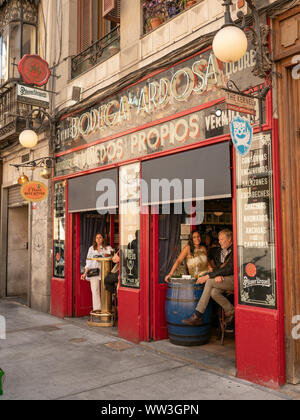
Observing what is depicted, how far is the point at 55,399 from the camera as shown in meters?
4.45

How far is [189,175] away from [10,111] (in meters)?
7.37

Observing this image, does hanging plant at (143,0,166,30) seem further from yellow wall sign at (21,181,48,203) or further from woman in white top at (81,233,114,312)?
yellow wall sign at (21,181,48,203)

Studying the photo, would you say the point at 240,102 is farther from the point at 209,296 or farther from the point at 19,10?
the point at 19,10

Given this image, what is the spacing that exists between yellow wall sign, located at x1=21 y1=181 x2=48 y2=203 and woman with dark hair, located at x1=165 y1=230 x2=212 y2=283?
170 inches

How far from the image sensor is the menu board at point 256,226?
16.1 feet

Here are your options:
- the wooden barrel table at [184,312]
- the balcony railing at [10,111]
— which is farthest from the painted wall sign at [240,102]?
the balcony railing at [10,111]

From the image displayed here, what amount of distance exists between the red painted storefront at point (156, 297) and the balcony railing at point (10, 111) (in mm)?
2187

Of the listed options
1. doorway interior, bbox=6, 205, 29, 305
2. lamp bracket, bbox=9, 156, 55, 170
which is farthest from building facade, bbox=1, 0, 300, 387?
doorway interior, bbox=6, 205, 29, 305

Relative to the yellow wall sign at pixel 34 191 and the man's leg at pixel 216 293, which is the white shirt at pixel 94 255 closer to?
the yellow wall sign at pixel 34 191

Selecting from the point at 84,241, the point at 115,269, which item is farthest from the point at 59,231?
the point at 115,269

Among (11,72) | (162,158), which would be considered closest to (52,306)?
(162,158)

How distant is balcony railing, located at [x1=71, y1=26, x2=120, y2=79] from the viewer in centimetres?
827

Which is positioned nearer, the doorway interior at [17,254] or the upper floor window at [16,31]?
the upper floor window at [16,31]
